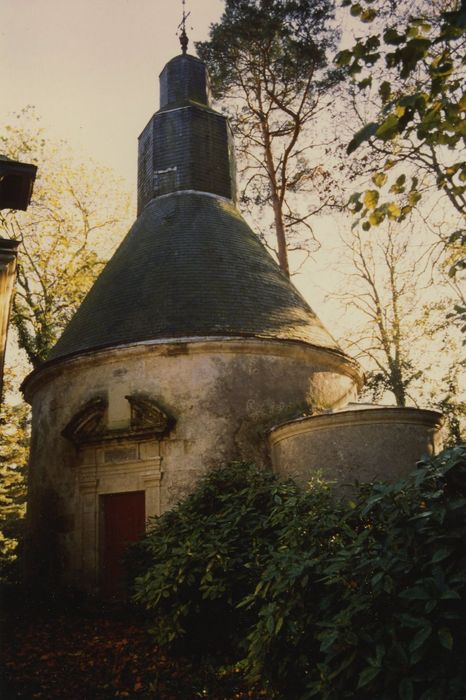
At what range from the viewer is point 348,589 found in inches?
150

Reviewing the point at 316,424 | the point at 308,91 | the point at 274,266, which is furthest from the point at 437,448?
the point at 308,91

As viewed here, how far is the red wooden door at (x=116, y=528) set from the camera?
10.5 m

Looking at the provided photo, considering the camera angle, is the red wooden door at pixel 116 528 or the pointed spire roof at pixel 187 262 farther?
the pointed spire roof at pixel 187 262

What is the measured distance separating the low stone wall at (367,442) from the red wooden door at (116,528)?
3.11m

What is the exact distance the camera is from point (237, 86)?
20.2 meters

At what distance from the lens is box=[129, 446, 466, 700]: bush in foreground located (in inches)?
125

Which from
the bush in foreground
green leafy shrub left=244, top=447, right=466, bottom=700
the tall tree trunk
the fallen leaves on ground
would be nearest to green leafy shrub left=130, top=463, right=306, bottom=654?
the bush in foreground

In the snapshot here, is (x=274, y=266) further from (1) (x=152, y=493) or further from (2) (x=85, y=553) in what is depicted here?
(2) (x=85, y=553)

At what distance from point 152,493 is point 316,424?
315cm

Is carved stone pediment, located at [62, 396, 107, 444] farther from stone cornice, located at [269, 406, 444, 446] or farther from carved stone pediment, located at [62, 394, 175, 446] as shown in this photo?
stone cornice, located at [269, 406, 444, 446]

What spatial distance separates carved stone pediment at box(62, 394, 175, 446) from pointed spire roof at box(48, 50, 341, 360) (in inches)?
43.2

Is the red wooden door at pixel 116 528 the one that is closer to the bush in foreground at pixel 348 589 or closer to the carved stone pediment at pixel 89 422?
the carved stone pediment at pixel 89 422

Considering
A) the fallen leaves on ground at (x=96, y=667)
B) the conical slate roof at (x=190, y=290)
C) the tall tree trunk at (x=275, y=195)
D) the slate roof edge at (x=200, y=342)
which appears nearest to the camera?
the fallen leaves on ground at (x=96, y=667)

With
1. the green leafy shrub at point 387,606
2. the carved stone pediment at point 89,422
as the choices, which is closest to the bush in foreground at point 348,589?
the green leafy shrub at point 387,606
